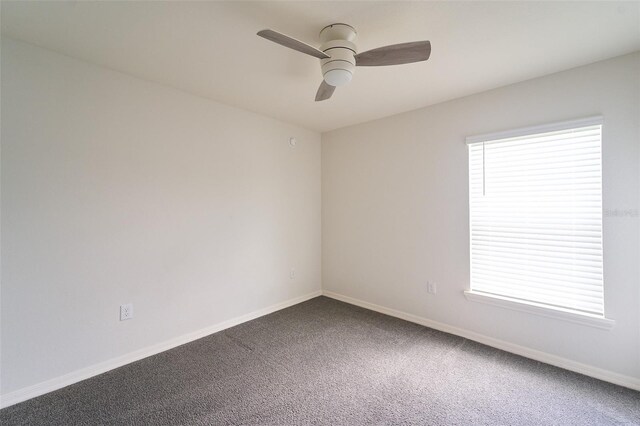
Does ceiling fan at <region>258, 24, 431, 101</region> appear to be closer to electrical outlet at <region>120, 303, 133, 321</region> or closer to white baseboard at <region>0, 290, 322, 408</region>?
electrical outlet at <region>120, 303, 133, 321</region>

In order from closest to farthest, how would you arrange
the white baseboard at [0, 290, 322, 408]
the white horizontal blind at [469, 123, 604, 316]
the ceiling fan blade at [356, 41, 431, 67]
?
1. the ceiling fan blade at [356, 41, 431, 67]
2. the white baseboard at [0, 290, 322, 408]
3. the white horizontal blind at [469, 123, 604, 316]

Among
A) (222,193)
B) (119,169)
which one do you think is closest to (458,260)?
(222,193)

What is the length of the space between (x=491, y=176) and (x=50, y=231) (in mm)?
3757

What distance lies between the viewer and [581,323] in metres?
2.21

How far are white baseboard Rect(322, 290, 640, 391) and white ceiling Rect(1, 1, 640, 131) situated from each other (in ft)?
7.94

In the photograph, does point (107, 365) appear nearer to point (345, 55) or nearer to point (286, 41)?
point (286, 41)

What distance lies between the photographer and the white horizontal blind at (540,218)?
221 cm

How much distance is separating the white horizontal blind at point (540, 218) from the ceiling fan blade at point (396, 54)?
1456 millimetres

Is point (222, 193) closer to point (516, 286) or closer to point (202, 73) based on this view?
point (202, 73)

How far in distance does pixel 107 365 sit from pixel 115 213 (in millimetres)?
1240

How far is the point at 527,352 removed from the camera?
2.46 m

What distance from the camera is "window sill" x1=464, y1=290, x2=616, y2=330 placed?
2.14 m

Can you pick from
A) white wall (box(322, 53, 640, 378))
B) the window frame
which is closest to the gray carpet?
white wall (box(322, 53, 640, 378))

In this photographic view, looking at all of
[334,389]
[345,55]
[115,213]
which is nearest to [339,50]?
[345,55]
